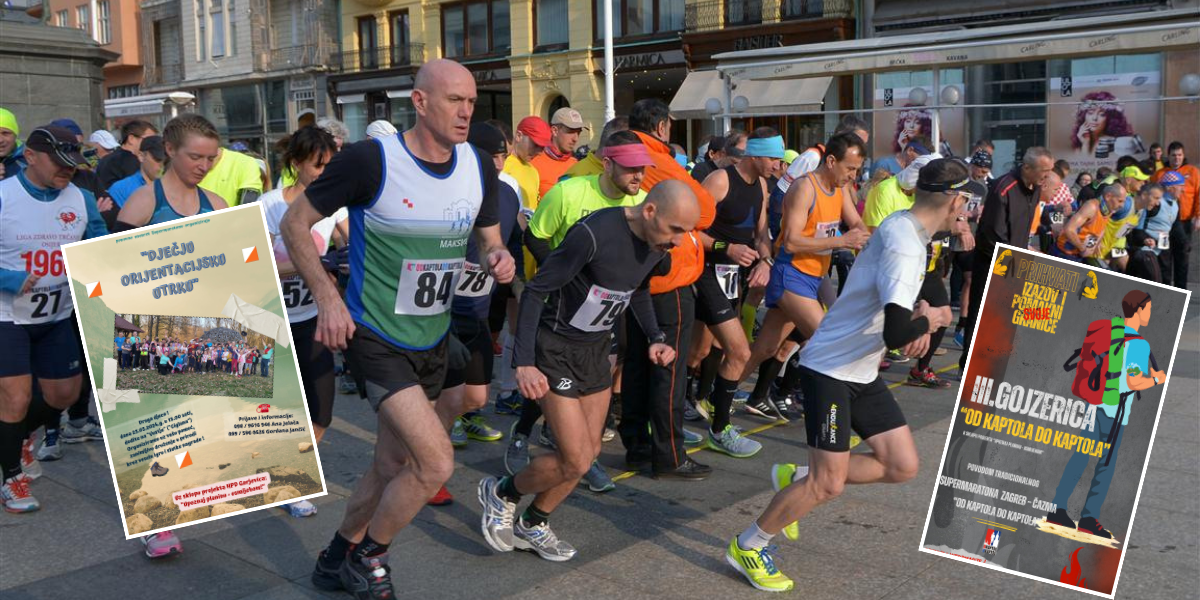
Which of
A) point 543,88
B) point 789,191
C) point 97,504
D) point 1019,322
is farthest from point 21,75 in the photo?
point 543,88

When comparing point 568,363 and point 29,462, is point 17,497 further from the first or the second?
point 568,363

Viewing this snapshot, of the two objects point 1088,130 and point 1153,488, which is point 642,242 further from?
point 1088,130

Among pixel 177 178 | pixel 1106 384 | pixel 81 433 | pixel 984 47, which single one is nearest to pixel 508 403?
pixel 81 433

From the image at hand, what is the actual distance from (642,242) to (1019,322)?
4.72 ft

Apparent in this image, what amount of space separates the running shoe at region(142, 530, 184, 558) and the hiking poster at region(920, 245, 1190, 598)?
9.83ft

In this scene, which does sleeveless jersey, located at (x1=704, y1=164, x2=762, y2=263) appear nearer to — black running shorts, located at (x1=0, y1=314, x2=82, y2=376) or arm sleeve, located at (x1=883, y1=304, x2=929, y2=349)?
arm sleeve, located at (x1=883, y1=304, x2=929, y2=349)

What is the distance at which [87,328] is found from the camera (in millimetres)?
3758

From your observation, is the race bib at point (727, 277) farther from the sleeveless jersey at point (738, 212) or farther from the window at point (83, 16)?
the window at point (83, 16)

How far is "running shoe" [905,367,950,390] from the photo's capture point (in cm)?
785

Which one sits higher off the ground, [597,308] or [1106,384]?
[597,308]

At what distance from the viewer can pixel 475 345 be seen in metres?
5.62

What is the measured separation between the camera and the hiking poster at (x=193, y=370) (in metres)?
3.75

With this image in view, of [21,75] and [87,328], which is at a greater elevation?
[21,75]

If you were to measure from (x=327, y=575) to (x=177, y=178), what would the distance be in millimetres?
1951
